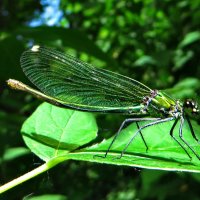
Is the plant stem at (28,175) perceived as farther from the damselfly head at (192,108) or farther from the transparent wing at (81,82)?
the damselfly head at (192,108)

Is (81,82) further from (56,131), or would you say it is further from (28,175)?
(28,175)

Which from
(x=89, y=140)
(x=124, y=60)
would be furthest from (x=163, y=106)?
(x=124, y=60)

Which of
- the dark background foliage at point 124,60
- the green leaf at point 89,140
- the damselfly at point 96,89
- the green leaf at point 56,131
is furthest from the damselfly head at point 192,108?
the dark background foliage at point 124,60

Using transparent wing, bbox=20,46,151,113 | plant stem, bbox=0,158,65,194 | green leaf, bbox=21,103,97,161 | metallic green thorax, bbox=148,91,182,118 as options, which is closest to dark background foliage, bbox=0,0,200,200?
transparent wing, bbox=20,46,151,113

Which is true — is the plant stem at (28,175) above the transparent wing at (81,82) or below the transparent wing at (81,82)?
below

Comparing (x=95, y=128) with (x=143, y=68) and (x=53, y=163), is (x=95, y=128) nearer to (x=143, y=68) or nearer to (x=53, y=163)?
(x=53, y=163)

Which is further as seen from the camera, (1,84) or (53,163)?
(1,84)

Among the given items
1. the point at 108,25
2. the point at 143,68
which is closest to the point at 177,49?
the point at 143,68
